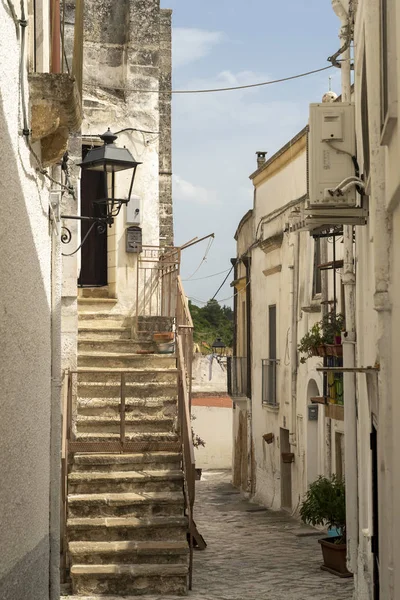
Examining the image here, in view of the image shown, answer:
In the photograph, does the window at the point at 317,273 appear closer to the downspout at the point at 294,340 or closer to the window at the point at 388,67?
the downspout at the point at 294,340

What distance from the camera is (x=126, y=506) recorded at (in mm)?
12055

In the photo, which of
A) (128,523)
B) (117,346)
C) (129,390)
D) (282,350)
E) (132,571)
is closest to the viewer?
(132,571)

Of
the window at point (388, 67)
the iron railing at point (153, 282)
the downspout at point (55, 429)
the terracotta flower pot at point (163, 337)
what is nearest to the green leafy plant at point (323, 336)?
the terracotta flower pot at point (163, 337)

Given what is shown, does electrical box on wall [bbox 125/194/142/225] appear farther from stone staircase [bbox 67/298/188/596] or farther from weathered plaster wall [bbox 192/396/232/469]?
weathered plaster wall [bbox 192/396/232/469]

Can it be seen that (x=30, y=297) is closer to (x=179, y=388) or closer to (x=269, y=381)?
(x=179, y=388)

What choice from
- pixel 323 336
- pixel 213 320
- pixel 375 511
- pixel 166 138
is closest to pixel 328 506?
pixel 323 336

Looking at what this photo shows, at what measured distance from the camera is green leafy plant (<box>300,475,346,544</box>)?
12.5 m

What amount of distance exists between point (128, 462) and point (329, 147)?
17.6 ft

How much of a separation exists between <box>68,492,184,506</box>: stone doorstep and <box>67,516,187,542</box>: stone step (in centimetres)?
21

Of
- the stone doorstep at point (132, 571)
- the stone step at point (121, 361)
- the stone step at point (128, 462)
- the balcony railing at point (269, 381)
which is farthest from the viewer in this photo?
the balcony railing at point (269, 381)

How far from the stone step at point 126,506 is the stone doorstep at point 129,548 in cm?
51

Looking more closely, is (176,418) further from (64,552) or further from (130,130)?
(130,130)

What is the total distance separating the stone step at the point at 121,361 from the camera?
48.3ft

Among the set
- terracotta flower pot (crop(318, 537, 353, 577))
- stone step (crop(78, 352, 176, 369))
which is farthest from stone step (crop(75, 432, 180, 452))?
terracotta flower pot (crop(318, 537, 353, 577))
